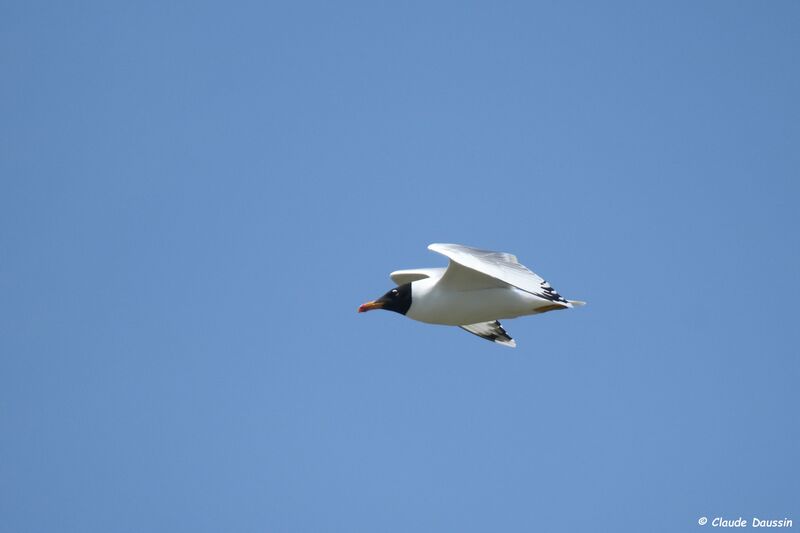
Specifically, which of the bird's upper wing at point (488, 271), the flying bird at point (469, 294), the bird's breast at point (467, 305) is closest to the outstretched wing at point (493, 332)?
the flying bird at point (469, 294)

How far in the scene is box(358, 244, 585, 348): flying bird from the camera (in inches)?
497

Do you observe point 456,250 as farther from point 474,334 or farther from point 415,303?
point 474,334

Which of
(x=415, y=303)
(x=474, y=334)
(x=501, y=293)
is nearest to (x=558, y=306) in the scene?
(x=501, y=293)

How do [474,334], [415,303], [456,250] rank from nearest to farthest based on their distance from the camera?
[456,250] → [415,303] → [474,334]

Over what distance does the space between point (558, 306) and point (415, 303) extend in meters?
1.85

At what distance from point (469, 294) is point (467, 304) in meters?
0.13

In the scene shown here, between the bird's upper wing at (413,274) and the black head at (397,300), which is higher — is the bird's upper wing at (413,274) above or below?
above

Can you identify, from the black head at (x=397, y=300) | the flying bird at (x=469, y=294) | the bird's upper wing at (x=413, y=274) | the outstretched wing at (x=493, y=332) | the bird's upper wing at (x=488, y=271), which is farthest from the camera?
the outstretched wing at (x=493, y=332)

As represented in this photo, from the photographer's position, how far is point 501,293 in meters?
13.5

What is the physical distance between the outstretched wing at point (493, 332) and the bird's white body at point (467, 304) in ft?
6.79

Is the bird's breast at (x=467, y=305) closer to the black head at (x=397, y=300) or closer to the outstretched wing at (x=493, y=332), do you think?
the black head at (x=397, y=300)

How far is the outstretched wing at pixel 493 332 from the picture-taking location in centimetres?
1612

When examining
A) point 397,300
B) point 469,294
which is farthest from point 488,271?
point 397,300

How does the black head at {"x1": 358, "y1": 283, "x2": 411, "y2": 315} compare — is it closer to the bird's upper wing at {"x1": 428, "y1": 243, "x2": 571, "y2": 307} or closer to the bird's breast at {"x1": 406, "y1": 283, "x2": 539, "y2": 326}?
the bird's breast at {"x1": 406, "y1": 283, "x2": 539, "y2": 326}
